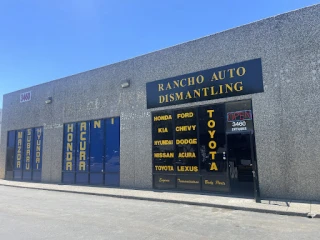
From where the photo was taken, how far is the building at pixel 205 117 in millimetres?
9812

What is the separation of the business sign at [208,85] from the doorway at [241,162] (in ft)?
6.14

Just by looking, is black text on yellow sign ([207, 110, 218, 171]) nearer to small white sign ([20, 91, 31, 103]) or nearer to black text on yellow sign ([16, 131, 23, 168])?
small white sign ([20, 91, 31, 103])

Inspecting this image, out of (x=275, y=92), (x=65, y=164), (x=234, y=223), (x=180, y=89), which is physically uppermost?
(x=180, y=89)

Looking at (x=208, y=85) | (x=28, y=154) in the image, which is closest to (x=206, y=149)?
(x=208, y=85)

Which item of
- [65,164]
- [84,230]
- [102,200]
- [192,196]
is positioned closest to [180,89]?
[192,196]

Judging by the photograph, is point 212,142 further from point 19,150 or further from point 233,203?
point 19,150

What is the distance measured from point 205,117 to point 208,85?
4.69ft

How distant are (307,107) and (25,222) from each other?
→ 32.5ft

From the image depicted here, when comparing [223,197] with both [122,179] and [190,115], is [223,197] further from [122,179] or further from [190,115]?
[122,179]

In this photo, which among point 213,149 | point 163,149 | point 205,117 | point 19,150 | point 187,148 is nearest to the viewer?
Result: point 213,149

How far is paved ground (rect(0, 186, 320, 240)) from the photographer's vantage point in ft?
19.6

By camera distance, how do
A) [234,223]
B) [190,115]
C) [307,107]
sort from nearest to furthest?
[234,223], [307,107], [190,115]

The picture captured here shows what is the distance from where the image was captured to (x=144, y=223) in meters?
7.02

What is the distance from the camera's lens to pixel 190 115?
40.0ft
